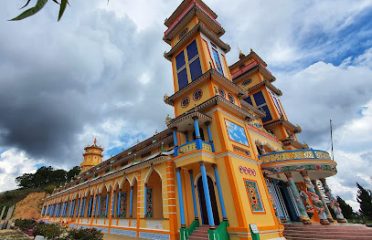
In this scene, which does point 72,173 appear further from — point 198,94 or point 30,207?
point 198,94

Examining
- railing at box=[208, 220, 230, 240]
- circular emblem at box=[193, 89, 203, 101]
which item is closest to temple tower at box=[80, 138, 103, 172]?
circular emblem at box=[193, 89, 203, 101]

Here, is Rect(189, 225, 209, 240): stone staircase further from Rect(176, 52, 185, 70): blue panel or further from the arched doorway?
Rect(176, 52, 185, 70): blue panel

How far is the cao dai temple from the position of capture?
40.4 ft

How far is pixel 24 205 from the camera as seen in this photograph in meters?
50.3

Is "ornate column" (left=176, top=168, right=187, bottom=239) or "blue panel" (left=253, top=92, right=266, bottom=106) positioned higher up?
"blue panel" (left=253, top=92, right=266, bottom=106)

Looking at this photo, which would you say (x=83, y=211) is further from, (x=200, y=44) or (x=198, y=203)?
(x=200, y=44)

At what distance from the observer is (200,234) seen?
38.8 feet

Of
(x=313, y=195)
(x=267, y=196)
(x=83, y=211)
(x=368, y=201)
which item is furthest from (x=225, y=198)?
(x=368, y=201)

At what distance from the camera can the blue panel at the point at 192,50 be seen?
18953 millimetres

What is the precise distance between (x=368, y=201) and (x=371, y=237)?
113 feet

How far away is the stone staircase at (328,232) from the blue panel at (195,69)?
45.3 feet

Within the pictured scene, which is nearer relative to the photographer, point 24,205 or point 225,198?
point 225,198

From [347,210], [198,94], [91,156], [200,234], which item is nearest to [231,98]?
[198,94]

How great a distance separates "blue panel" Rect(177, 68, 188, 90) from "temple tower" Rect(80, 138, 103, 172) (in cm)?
3552
